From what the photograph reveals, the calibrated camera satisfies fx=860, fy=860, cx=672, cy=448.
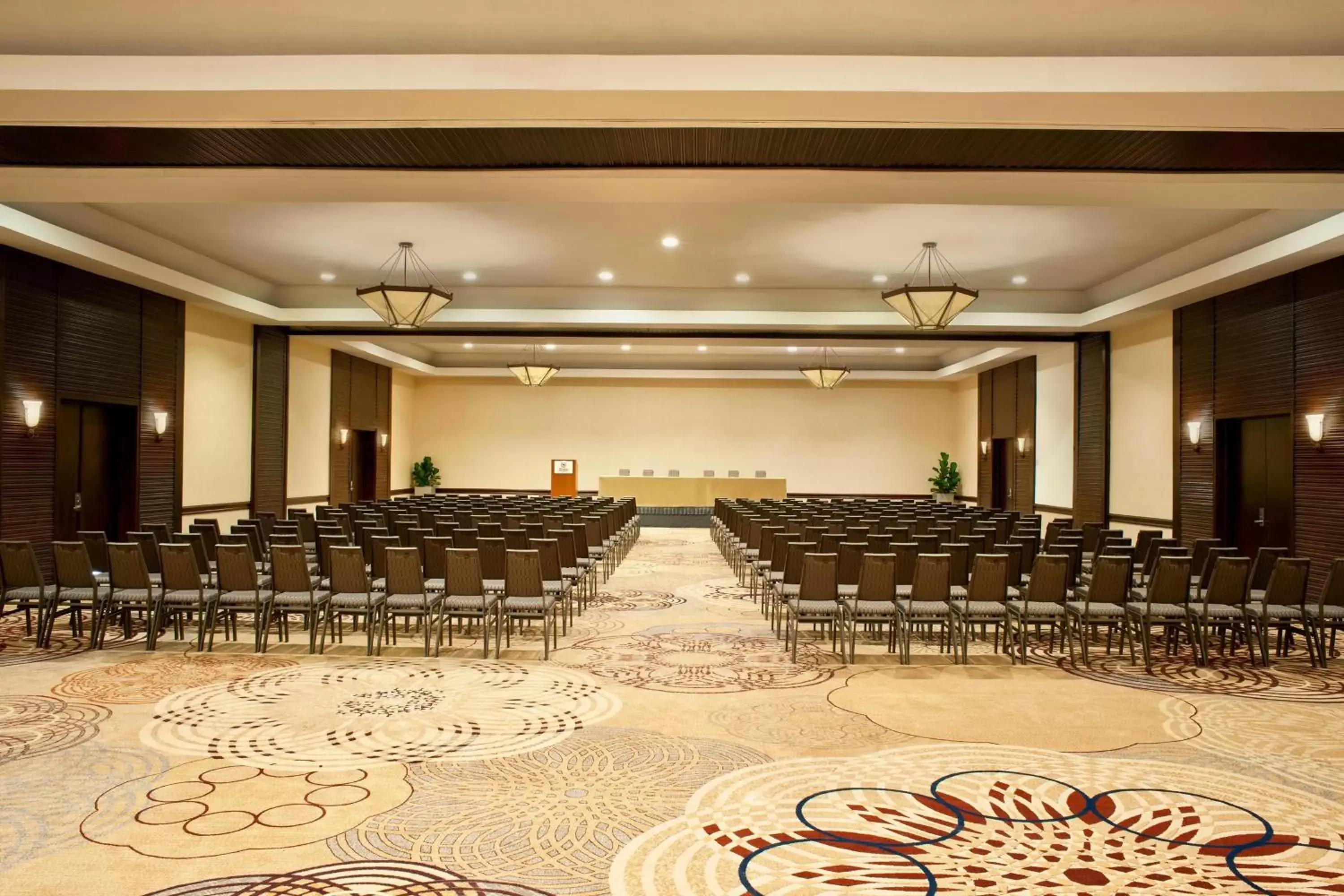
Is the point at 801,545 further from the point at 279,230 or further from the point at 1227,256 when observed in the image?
the point at 279,230

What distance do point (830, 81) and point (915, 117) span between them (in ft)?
2.62

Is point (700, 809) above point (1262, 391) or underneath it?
underneath

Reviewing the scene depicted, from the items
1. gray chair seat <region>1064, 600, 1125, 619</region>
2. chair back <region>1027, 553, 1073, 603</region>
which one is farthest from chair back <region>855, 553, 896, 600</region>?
gray chair seat <region>1064, 600, 1125, 619</region>

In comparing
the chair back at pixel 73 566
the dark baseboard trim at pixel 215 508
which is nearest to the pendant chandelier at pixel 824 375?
the dark baseboard trim at pixel 215 508

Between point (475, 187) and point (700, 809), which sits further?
point (475, 187)

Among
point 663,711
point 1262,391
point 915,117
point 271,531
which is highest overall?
point 915,117

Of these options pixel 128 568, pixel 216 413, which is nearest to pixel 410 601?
pixel 128 568

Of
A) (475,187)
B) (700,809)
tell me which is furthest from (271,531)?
(700,809)

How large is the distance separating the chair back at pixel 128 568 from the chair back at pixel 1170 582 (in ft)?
28.2

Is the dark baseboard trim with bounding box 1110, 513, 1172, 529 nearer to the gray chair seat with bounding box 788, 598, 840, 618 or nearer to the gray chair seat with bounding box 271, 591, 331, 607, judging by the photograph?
the gray chair seat with bounding box 788, 598, 840, 618

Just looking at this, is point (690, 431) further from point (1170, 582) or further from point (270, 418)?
point (1170, 582)

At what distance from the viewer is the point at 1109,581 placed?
7.38m

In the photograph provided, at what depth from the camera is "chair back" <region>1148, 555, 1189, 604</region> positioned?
730cm

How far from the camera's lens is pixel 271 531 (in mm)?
10625
